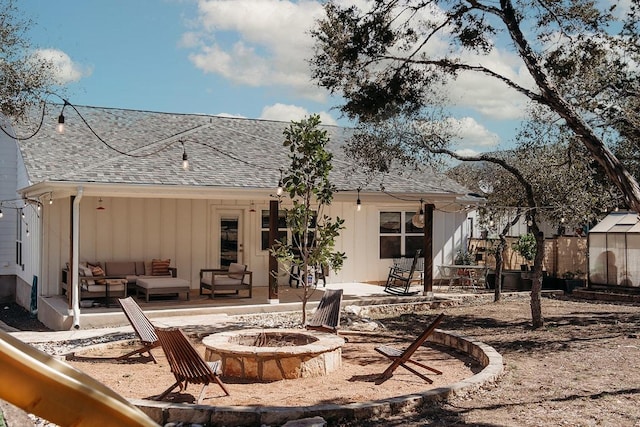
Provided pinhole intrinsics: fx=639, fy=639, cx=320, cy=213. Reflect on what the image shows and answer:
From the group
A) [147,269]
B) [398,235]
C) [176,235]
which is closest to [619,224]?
[398,235]

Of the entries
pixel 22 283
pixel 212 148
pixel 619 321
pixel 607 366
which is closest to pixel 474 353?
pixel 607 366

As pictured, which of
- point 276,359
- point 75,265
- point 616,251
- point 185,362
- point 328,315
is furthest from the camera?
point 616,251

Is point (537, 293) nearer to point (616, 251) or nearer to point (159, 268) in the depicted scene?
point (616, 251)

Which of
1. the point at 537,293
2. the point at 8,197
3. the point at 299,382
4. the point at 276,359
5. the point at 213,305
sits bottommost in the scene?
the point at 299,382

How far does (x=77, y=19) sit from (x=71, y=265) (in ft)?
16.4

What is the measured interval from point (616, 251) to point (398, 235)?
628 centimetres

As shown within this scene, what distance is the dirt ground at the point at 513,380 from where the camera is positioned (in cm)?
662

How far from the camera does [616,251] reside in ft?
59.0

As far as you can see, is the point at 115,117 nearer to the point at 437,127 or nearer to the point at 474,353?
the point at 437,127

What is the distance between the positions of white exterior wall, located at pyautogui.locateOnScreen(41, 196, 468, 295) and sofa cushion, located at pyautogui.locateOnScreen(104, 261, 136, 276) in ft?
1.33

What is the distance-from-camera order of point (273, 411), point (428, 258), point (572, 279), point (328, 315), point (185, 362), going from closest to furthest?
1. point (273, 411)
2. point (185, 362)
3. point (328, 315)
4. point (428, 258)
5. point (572, 279)

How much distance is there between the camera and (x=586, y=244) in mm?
20188

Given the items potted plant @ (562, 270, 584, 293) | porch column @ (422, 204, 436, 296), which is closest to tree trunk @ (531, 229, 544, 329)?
porch column @ (422, 204, 436, 296)

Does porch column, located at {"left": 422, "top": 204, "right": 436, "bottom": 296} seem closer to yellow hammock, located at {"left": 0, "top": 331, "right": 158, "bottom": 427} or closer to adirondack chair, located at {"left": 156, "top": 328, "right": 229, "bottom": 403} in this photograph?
adirondack chair, located at {"left": 156, "top": 328, "right": 229, "bottom": 403}
